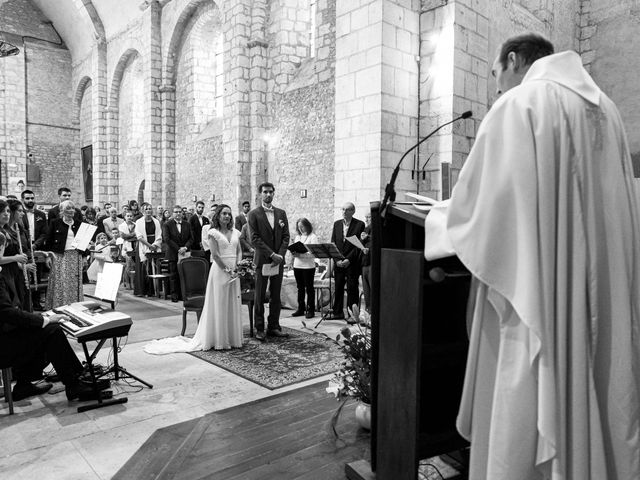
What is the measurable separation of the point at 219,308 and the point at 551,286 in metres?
4.10

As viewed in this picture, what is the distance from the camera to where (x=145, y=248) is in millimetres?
8867

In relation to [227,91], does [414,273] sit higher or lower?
lower

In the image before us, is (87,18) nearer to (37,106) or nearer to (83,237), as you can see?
(37,106)

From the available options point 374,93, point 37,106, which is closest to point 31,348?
point 374,93

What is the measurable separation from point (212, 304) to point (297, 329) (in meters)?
1.43

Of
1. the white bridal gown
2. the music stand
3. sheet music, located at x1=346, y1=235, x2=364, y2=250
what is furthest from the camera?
the music stand

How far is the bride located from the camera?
16.5 ft

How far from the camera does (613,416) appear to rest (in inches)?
53.6

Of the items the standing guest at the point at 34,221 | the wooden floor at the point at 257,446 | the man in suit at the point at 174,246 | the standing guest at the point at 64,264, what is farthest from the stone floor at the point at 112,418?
the man in suit at the point at 174,246

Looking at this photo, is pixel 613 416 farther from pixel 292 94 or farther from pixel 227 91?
pixel 227 91

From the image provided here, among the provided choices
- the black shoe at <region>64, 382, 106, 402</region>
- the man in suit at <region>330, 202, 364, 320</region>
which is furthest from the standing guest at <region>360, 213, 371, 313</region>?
the black shoe at <region>64, 382, 106, 402</region>

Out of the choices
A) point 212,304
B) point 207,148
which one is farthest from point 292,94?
point 212,304

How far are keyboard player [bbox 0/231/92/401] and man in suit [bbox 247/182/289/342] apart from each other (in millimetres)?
2296

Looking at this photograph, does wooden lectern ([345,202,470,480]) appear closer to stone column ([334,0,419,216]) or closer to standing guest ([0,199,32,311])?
standing guest ([0,199,32,311])
